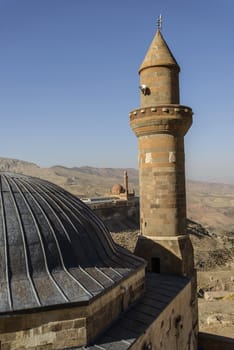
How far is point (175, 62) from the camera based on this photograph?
11.2m

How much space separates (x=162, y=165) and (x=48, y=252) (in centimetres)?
563

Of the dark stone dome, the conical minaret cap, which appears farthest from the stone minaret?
the dark stone dome

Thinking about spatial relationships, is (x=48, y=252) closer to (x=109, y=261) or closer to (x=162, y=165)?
(x=109, y=261)

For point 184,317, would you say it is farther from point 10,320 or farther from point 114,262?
point 10,320

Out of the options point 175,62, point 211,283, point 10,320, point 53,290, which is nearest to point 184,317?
point 53,290

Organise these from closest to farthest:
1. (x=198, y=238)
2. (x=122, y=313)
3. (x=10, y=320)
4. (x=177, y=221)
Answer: (x=10, y=320) → (x=122, y=313) → (x=177, y=221) → (x=198, y=238)

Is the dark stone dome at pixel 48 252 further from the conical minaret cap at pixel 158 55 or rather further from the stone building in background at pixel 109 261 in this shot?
the conical minaret cap at pixel 158 55

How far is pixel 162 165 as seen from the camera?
425 inches

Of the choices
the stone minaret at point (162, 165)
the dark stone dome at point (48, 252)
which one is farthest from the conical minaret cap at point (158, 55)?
the dark stone dome at point (48, 252)

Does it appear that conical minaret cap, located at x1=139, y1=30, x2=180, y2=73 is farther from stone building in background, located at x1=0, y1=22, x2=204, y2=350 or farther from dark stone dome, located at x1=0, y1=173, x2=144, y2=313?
dark stone dome, located at x1=0, y1=173, x2=144, y2=313

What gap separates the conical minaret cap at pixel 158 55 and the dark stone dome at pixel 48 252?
578 cm

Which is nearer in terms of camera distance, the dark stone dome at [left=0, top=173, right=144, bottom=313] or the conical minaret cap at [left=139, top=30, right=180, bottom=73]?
the dark stone dome at [left=0, top=173, right=144, bottom=313]

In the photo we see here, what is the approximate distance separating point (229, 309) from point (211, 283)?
645cm

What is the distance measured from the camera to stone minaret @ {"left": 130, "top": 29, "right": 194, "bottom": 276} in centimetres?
1067
